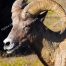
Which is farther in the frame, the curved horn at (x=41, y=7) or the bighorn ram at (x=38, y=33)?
the curved horn at (x=41, y=7)

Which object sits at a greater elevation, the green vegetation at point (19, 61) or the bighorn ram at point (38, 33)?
the bighorn ram at point (38, 33)

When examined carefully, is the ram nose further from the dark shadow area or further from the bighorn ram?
the dark shadow area

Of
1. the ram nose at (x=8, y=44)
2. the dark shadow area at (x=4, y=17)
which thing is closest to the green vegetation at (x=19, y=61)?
the dark shadow area at (x=4, y=17)

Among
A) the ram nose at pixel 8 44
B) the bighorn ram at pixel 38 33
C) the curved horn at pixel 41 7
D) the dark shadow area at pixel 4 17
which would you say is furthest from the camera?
the dark shadow area at pixel 4 17

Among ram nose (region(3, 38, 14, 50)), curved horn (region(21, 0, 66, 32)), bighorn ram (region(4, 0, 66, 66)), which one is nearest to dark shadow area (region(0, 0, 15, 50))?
bighorn ram (region(4, 0, 66, 66))

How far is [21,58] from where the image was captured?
2027 centimetres

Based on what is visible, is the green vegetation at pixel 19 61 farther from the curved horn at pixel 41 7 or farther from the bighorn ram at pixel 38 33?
the curved horn at pixel 41 7

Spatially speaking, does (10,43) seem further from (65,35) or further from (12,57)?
(12,57)

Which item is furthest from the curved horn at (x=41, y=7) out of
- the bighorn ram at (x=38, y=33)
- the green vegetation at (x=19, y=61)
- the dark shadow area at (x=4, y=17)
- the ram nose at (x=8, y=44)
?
the dark shadow area at (x=4, y=17)

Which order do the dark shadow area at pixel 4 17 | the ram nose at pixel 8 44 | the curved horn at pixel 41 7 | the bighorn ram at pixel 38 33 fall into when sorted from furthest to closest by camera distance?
1. the dark shadow area at pixel 4 17
2. the curved horn at pixel 41 7
3. the bighorn ram at pixel 38 33
4. the ram nose at pixel 8 44

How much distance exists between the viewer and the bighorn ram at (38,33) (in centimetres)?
1233

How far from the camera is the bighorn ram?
12.3 m

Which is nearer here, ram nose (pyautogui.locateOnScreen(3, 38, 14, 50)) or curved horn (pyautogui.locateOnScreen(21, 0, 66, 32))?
ram nose (pyautogui.locateOnScreen(3, 38, 14, 50))

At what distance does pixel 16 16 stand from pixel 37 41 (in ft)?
3.08
